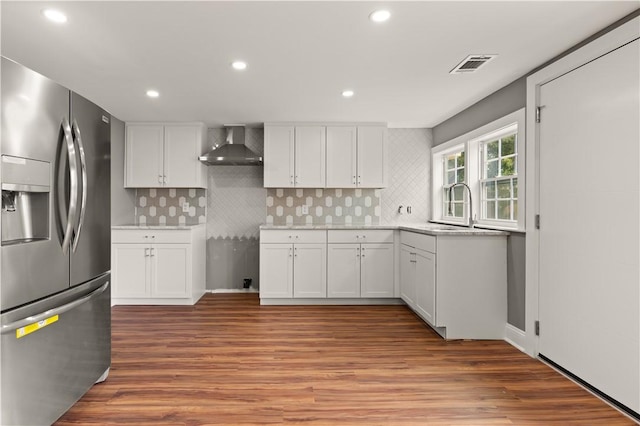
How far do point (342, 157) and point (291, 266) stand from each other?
59.9 inches

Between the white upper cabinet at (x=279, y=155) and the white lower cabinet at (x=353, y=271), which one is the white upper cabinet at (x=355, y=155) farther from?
the white lower cabinet at (x=353, y=271)

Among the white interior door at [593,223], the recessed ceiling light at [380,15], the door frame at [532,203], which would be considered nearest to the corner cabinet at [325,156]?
the door frame at [532,203]

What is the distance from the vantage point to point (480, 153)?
3.91m

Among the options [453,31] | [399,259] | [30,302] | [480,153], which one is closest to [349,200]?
[399,259]

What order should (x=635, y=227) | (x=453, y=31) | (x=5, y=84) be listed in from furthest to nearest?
(x=453, y=31) → (x=635, y=227) → (x=5, y=84)

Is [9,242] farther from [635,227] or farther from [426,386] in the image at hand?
[635,227]

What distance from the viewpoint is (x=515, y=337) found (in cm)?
301

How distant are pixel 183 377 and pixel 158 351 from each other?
1.93ft

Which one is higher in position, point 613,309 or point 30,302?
point 30,302

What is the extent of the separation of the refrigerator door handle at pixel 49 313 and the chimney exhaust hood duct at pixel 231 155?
Result: 251cm

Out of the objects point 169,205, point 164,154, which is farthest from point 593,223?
point 169,205

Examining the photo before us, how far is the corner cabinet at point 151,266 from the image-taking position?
14.0 ft

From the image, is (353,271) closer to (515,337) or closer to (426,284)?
(426,284)

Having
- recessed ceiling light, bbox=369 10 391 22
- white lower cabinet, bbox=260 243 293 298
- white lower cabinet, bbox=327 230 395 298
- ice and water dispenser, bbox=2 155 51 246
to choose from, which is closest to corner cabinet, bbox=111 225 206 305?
white lower cabinet, bbox=260 243 293 298
